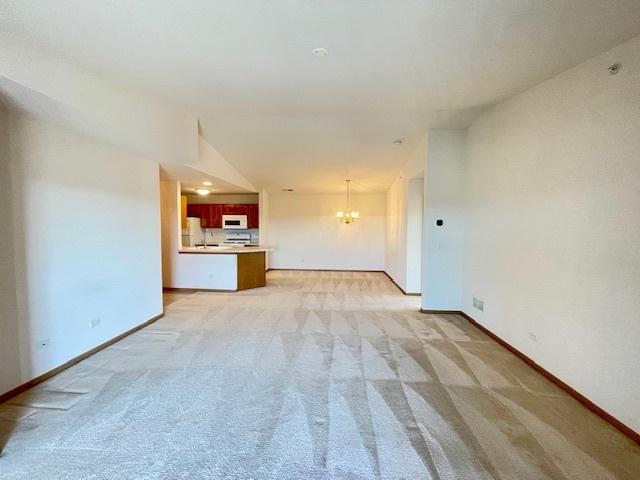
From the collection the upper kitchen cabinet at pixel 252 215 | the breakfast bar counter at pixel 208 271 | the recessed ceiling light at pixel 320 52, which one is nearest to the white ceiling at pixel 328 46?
the recessed ceiling light at pixel 320 52

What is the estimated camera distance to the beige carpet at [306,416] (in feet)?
5.57

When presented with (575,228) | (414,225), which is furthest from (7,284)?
(414,225)

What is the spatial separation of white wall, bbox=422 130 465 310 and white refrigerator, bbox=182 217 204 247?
22.3 ft

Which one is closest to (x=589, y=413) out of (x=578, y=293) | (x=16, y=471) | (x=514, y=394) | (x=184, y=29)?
(x=514, y=394)

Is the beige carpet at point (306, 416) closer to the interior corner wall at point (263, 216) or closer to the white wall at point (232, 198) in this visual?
the interior corner wall at point (263, 216)

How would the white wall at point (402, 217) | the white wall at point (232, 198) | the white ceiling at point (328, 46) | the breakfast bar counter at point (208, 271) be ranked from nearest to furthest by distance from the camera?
the white ceiling at point (328, 46), the white wall at point (402, 217), the breakfast bar counter at point (208, 271), the white wall at point (232, 198)

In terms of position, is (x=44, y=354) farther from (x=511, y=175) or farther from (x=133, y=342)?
(x=511, y=175)

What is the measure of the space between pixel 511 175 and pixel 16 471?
4746mm

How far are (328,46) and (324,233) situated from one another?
7508mm

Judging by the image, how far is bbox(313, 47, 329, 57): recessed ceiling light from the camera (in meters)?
2.34

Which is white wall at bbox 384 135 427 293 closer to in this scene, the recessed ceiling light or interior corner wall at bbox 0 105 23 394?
the recessed ceiling light

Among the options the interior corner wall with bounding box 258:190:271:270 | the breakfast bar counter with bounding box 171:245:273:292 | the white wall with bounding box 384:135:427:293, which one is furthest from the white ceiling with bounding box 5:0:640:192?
the interior corner wall with bounding box 258:190:271:270

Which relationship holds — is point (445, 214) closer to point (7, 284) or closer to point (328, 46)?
point (328, 46)

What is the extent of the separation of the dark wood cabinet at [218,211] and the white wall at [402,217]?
4175mm
